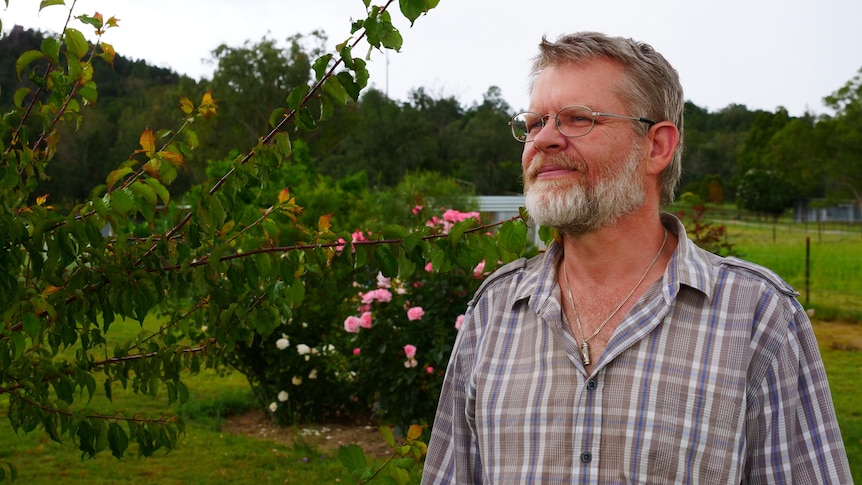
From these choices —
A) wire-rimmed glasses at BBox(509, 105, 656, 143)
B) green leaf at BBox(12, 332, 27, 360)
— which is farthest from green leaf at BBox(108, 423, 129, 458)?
wire-rimmed glasses at BBox(509, 105, 656, 143)

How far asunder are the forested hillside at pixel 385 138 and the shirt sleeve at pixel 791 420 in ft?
120

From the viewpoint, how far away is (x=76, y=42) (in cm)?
221

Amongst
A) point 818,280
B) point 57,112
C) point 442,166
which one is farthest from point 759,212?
point 57,112

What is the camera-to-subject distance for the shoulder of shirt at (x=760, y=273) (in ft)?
5.50

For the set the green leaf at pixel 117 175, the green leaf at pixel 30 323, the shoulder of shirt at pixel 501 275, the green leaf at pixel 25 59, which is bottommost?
the green leaf at pixel 30 323

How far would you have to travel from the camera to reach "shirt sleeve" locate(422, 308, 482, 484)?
191cm

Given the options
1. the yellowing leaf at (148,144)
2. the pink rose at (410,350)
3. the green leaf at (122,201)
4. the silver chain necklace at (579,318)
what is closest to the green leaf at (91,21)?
the yellowing leaf at (148,144)

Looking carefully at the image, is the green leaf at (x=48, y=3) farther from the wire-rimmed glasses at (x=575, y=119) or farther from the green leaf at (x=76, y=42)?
the wire-rimmed glasses at (x=575, y=119)

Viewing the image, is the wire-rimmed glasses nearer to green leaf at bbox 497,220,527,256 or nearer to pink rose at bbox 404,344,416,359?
green leaf at bbox 497,220,527,256

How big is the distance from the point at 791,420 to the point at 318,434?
5291mm

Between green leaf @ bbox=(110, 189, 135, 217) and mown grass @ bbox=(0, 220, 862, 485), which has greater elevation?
green leaf @ bbox=(110, 189, 135, 217)

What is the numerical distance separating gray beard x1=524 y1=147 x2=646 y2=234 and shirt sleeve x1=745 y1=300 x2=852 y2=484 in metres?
0.37

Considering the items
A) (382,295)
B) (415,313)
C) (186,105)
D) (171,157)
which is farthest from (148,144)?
(382,295)

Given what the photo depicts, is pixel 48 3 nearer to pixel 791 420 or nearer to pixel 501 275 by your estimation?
pixel 501 275
